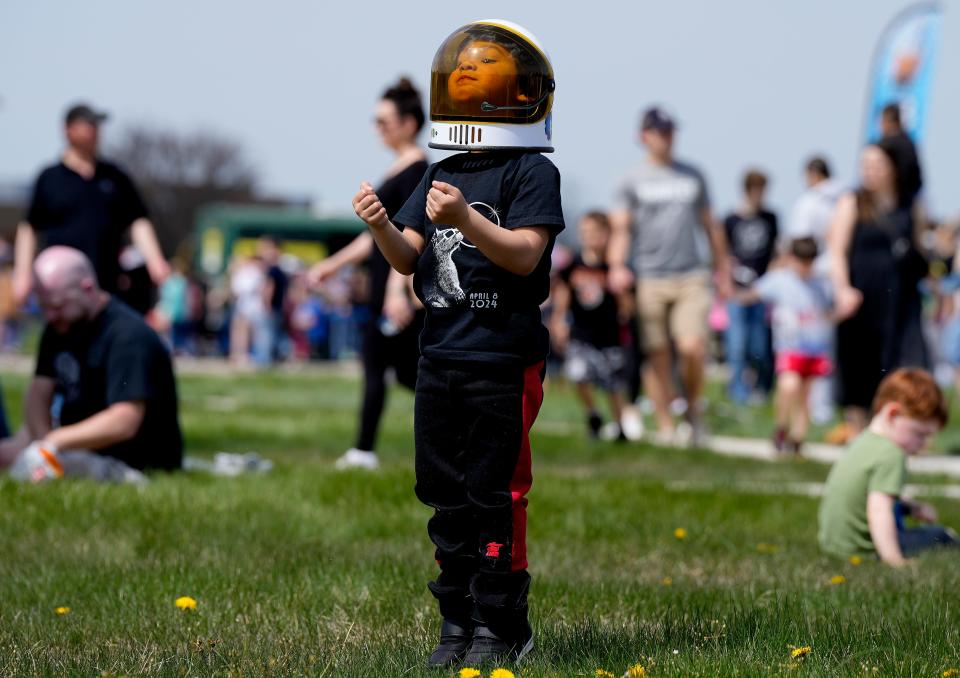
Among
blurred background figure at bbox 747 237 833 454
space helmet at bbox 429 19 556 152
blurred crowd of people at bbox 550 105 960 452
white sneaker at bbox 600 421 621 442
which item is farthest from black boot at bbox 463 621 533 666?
white sneaker at bbox 600 421 621 442

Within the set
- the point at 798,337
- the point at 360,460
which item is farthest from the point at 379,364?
the point at 798,337

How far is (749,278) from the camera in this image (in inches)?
658

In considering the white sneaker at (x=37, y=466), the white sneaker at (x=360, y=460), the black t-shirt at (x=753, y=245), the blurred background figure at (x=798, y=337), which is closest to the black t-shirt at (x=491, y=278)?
the white sneaker at (x=37, y=466)

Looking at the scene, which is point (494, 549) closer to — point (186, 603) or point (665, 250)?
point (186, 603)

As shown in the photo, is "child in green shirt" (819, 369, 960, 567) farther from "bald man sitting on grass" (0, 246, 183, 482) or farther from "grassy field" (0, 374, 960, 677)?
"bald man sitting on grass" (0, 246, 183, 482)

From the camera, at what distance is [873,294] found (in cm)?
982

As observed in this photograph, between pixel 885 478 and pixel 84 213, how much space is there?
5111mm

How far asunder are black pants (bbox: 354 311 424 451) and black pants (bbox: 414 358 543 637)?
433 cm

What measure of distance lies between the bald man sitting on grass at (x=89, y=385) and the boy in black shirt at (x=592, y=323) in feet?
16.6

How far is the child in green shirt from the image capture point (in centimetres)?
601

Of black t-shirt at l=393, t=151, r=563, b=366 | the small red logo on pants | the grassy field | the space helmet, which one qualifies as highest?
the space helmet

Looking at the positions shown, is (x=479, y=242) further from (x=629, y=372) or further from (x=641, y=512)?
(x=629, y=372)

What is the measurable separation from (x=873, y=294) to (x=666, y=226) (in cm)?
198

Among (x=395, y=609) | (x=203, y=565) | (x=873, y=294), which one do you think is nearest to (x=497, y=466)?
(x=395, y=609)
